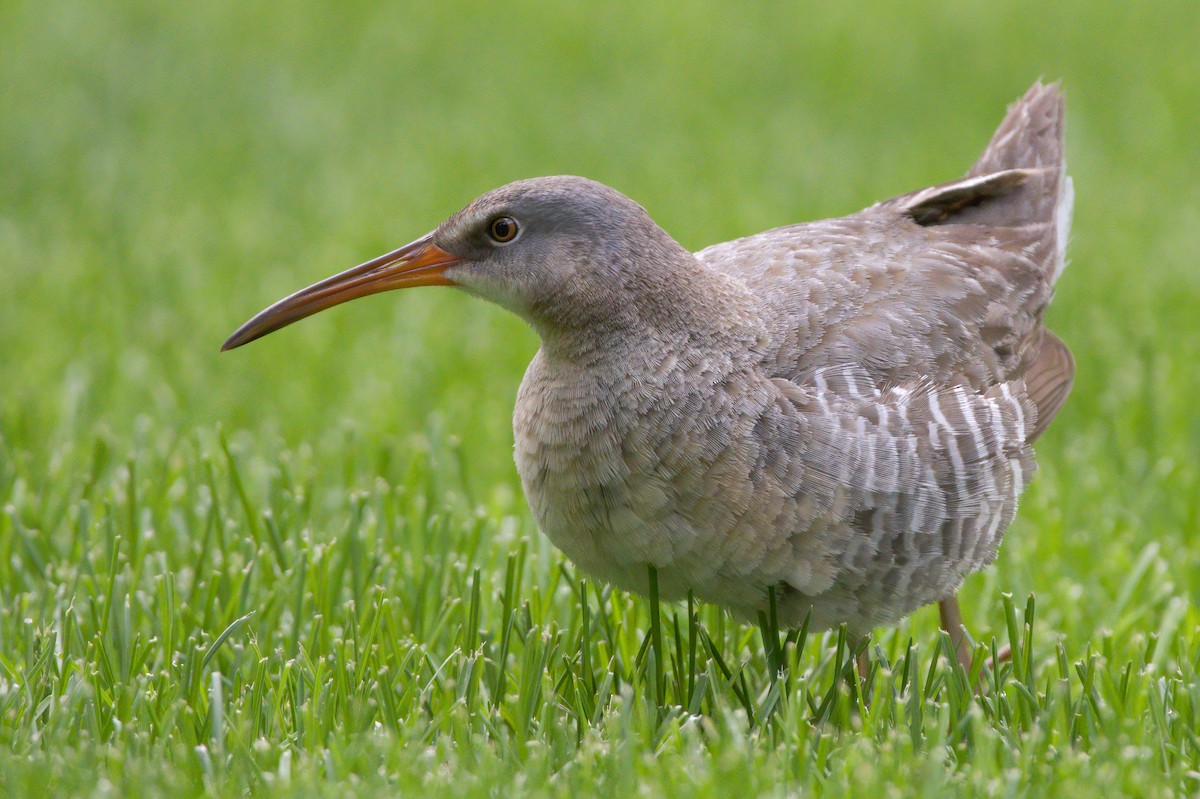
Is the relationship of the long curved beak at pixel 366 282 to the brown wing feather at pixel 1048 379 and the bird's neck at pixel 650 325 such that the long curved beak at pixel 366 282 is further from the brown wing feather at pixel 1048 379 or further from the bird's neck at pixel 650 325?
the brown wing feather at pixel 1048 379

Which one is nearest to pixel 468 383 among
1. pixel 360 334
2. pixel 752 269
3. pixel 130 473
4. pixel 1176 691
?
pixel 360 334

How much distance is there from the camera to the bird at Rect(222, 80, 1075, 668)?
3.85 meters

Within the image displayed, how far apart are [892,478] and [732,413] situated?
46cm

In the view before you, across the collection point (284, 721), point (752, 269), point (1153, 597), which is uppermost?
point (752, 269)

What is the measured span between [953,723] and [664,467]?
1062 mm

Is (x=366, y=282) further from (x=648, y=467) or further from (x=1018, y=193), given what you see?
(x=1018, y=193)

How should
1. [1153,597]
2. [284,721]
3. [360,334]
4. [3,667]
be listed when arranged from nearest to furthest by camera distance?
[284,721], [3,667], [1153,597], [360,334]

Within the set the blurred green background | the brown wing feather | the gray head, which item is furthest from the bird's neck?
the blurred green background

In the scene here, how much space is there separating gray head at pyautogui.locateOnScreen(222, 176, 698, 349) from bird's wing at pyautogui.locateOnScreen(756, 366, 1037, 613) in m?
0.49

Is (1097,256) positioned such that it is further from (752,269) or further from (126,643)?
(126,643)

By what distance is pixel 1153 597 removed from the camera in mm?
4992

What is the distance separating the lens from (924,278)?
4.53 m

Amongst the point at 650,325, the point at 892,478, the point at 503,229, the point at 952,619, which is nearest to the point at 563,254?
the point at 503,229

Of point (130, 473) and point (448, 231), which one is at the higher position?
point (448, 231)
